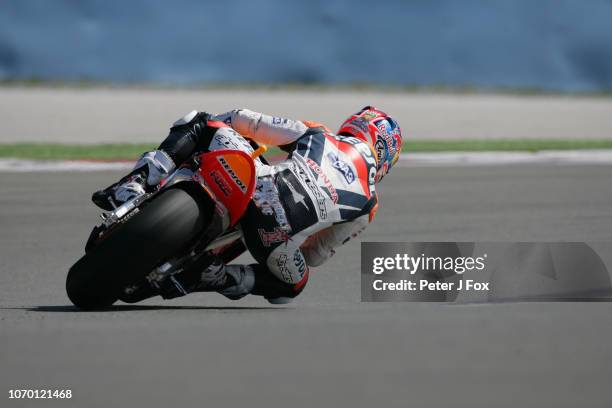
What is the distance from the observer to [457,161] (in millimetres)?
13508

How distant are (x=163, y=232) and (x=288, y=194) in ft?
2.44

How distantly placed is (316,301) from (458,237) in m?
2.35

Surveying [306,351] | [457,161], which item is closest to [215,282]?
[306,351]

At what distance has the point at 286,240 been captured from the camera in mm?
5129

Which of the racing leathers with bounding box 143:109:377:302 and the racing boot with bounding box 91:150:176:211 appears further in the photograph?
the racing leathers with bounding box 143:109:377:302

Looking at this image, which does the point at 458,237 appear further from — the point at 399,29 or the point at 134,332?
the point at 399,29

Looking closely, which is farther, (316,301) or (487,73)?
(487,73)

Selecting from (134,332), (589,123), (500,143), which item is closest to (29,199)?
(134,332)

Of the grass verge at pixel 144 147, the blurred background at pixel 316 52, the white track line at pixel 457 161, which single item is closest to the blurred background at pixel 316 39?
the blurred background at pixel 316 52

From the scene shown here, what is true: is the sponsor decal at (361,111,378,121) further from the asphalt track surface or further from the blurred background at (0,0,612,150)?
the blurred background at (0,0,612,150)

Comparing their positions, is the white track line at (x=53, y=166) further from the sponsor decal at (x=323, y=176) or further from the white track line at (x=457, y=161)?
the sponsor decal at (x=323, y=176)

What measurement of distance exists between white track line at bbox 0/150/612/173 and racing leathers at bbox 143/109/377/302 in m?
7.11

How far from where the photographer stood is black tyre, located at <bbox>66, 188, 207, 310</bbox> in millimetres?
4570

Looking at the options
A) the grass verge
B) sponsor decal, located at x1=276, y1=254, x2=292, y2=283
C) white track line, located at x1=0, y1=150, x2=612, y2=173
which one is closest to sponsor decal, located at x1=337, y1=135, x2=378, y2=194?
sponsor decal, located at x1=276, y1=254, x2=292, y2=283
